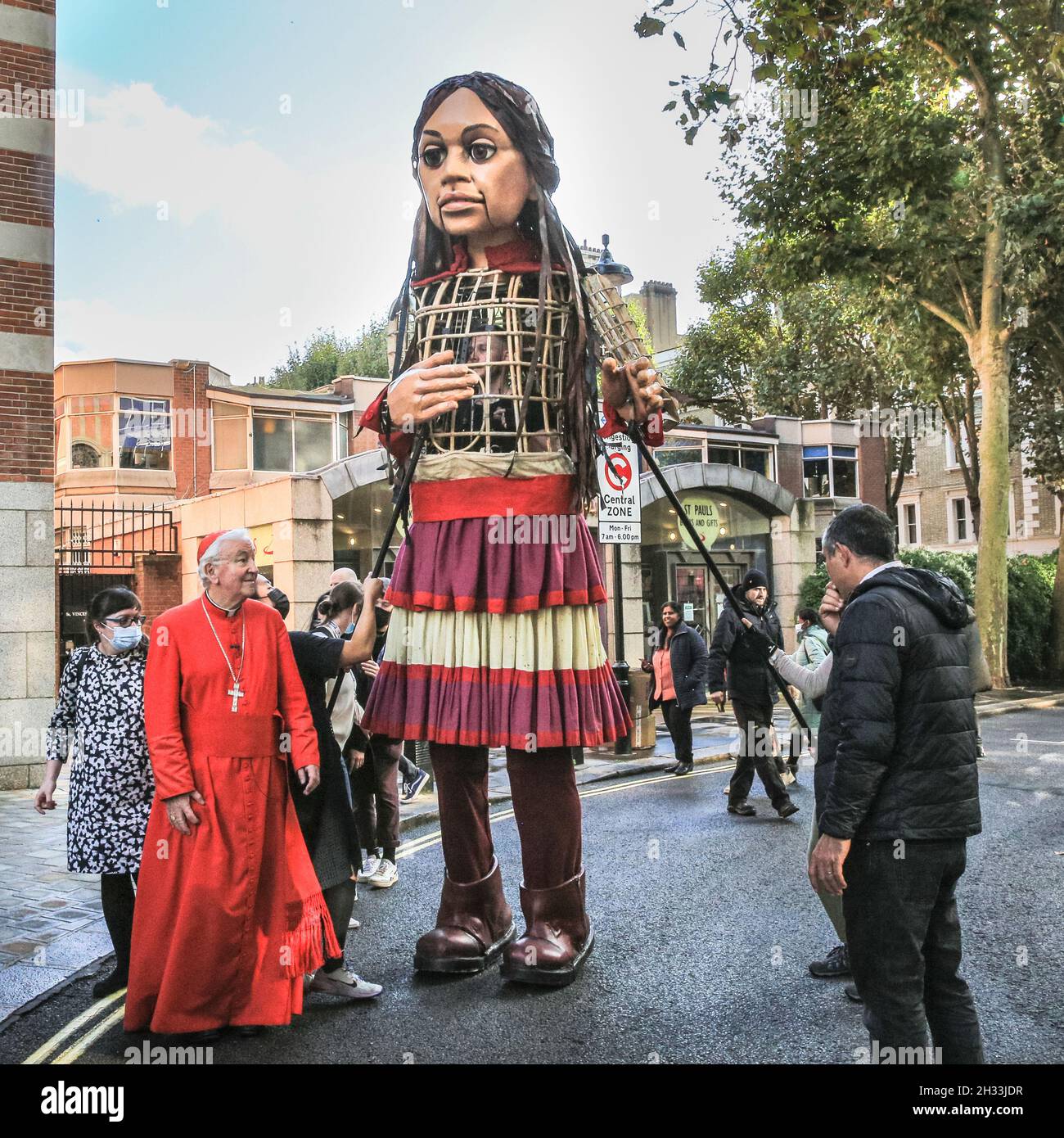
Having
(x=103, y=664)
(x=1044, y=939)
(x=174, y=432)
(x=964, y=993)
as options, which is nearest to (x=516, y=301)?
(x=103, y=664)

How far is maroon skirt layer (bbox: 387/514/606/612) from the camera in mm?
4336

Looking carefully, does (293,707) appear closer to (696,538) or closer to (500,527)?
(500,527)

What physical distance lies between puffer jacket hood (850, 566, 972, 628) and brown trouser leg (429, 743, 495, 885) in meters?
1.93

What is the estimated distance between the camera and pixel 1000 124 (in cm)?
1827

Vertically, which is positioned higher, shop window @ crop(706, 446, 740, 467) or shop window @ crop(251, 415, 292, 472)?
shop window @ crop(251, 415, 292, 472)

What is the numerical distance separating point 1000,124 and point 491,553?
701 inches

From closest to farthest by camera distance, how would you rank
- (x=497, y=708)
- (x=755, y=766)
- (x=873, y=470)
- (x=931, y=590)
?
(x=931, y=590) → (x=497, y=708) → (x=755, y=766) → (x=873, y=470)

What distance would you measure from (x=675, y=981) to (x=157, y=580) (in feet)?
53.1

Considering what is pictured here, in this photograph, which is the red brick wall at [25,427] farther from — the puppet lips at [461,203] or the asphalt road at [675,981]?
the puppet lips at [461,203]

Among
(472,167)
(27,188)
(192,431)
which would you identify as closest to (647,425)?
(472,167)

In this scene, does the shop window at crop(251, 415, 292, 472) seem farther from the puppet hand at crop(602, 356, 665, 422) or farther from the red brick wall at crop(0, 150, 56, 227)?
the puppet hand at crop(602, 356, 665, 422)

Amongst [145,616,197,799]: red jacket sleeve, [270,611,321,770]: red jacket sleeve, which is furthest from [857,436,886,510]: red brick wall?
[145,616,197,799]: red jacket sleeve

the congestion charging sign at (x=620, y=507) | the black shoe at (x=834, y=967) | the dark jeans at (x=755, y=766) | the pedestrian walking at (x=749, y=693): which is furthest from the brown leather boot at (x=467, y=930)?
the congestion charging sign at (x=620, y=507)

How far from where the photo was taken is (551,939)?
14.2 ft
